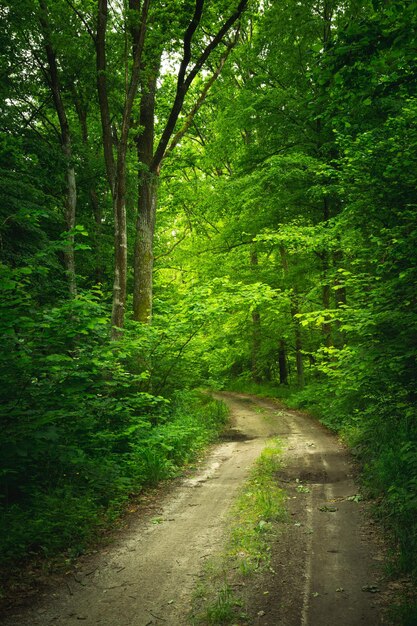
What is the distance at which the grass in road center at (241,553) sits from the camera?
3639 millimetres

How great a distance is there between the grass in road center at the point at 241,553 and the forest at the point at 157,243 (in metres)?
1.61

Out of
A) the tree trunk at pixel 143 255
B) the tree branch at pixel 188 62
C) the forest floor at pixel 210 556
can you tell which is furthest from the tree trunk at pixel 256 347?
the forest floor at pixel 210 556

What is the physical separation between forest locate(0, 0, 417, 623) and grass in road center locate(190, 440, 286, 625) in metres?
1.61

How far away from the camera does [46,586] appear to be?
4109 millimetres

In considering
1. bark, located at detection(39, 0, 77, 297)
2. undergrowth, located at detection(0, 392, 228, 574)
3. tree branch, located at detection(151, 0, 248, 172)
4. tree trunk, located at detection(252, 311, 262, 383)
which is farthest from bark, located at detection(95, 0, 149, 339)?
tree trunk, located at detection(252, 311, 262, 383)

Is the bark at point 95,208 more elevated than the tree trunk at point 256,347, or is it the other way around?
the bark at point 95,208

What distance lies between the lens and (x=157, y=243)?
65.0 ft

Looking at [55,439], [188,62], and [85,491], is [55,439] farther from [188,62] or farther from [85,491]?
[188,62]

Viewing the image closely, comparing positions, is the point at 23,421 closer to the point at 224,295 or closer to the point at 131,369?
Answer: the point at 131,369

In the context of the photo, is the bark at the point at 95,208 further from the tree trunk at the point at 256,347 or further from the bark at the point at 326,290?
the tree trunk at the point at 256,347

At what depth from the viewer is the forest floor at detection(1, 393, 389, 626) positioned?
11.9ft

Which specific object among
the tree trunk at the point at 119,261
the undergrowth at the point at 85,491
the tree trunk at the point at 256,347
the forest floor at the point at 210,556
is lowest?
the forest floor at the point at 210,556

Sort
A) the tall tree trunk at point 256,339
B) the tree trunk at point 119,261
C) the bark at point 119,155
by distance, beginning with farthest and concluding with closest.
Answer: the tall tree trunk at point 256,339 < the tree trunk at point 119,261 < the bark at point 119,155

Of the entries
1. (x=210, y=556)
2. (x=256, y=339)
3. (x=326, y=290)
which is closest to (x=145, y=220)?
(x=326, y=290)
